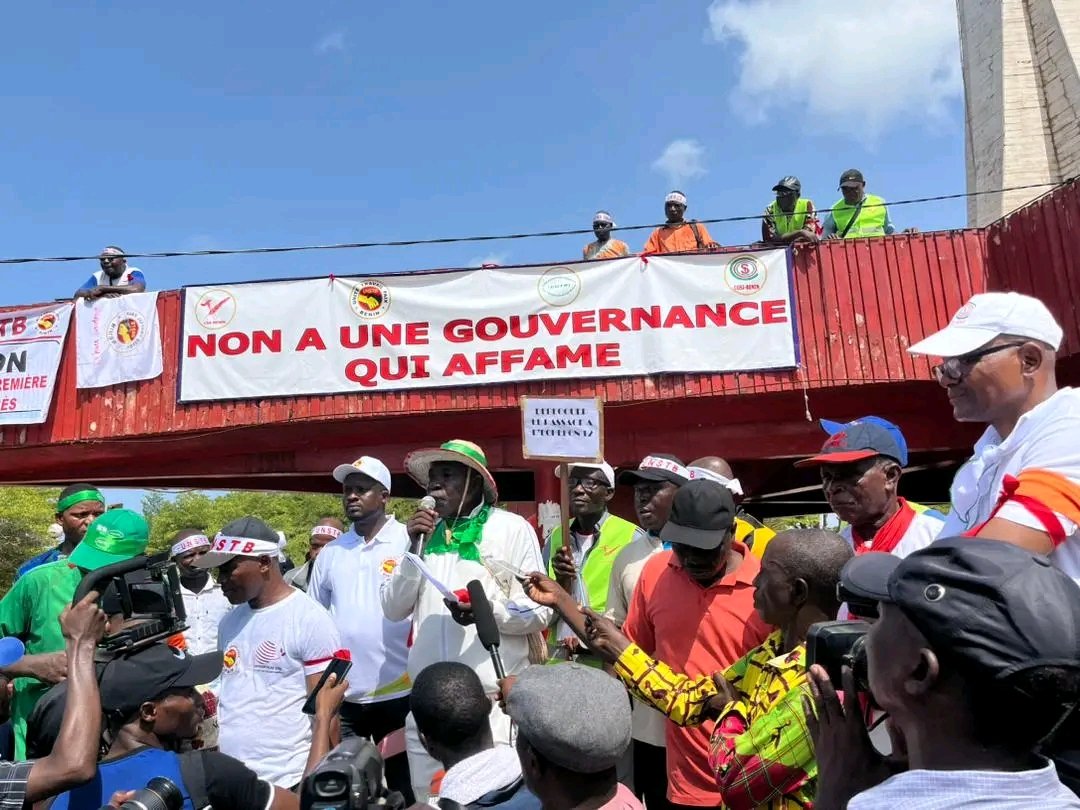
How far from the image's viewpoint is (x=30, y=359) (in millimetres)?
8891

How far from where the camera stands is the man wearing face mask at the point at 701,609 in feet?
9.16


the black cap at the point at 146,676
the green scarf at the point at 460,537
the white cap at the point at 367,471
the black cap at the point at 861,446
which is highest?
the white cap at the point at 367,471

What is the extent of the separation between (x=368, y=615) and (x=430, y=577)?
2.92 feet

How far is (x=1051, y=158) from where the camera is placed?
1538 centimetres

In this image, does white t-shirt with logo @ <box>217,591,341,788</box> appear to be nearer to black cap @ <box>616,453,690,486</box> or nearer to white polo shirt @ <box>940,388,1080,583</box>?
black cap @ <box>616,453,690,486</box>

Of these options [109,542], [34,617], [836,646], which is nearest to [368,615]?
[109,542]

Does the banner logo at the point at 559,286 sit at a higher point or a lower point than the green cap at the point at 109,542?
higher

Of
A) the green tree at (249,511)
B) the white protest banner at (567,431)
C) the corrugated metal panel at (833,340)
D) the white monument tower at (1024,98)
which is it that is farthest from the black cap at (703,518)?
the green tree at (249,511)

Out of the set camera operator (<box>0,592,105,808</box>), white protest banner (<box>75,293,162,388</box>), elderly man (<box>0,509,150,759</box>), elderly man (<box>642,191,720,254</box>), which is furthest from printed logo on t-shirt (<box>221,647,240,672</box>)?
elderly man (<box>642,191,720,254</box>)

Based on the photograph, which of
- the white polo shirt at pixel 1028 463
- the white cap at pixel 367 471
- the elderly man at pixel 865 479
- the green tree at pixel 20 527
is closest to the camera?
the white polo shirt at pixel 1028 463

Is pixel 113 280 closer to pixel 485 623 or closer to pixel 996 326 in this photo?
pixel 485 623

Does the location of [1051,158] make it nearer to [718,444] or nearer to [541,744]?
[718,444]

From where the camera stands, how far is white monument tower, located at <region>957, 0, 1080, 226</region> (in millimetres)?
15039

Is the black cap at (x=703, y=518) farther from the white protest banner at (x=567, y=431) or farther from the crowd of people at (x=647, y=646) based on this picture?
the white protest banner at (x=567, y=431)
